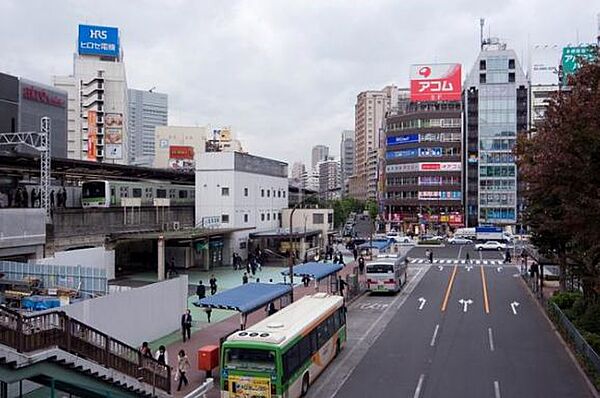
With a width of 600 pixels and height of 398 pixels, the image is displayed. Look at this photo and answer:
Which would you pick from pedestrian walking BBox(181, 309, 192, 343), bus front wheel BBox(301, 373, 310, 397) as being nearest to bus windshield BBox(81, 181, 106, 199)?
pedestrian walking BBox(181, 309, 192, 343)

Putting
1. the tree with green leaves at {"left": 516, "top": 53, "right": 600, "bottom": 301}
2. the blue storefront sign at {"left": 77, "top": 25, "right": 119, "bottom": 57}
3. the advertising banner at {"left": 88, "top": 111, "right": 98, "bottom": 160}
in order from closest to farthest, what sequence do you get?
the tree with green leaves at {"left": 516, "top": 53, "right": 600, "bottom": 301} → the advertising banner at {"left": 88, "top": 111, "right": 98, "bottom": 160} → the blue storefront sign at {"left": 77, "top": 25, "right": 119, "bottom": 57}

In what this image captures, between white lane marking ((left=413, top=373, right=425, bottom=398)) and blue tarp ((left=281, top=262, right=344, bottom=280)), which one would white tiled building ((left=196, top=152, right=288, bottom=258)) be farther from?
white lane marking ((left=413, top=373, right=425, bottom=398))

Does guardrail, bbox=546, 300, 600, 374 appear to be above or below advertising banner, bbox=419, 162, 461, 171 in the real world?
below

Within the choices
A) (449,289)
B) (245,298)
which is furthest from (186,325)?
(449,289)

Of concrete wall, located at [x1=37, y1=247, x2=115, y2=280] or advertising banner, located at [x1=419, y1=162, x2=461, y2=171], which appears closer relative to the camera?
concrete wall, located at [x1=37, y1=247, x2=115, y2=280]

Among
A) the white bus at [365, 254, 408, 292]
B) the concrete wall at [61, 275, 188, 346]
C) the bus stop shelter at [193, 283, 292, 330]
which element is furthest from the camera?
the white bus at [365, 254, 408, 292]

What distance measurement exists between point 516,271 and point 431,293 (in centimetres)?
1862

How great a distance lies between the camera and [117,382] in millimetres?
15625

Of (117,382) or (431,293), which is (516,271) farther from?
(117,382)

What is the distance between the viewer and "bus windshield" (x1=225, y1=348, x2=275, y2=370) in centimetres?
1609

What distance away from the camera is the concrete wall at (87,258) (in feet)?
99.4

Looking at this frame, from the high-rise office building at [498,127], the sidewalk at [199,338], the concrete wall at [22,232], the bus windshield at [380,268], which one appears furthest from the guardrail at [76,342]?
the high-rise office building at [498,127]

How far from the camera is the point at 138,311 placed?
2327 cm

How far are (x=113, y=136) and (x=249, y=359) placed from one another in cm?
8950
